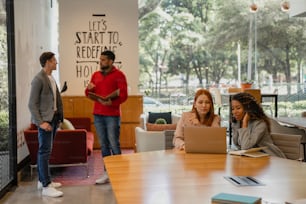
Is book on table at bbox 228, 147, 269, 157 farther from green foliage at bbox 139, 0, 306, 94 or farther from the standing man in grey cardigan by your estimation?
green foliage at bbox 139, 0, 306, 94

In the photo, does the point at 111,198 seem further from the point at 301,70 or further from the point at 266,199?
the point at 301,70

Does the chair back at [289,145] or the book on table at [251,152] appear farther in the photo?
the chair back at [289,145]

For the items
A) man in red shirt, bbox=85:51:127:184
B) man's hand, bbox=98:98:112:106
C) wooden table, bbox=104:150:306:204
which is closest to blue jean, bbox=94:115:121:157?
man in red shirt, bbox=85:51:127:184

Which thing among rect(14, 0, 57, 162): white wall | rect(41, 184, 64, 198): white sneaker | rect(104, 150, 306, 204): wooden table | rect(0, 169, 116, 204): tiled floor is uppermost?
rect(14, 0, 57, 162): white wall

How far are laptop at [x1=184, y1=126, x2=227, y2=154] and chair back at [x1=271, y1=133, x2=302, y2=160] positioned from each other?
2.11ft

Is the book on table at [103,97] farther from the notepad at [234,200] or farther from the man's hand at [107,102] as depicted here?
the notepad at [234,200]

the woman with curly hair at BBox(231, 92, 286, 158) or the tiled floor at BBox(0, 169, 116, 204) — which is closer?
the woman with curly hair at BBox(231, 92, 286, 158)

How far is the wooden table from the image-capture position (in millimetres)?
2189

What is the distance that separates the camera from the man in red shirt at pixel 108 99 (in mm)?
5004

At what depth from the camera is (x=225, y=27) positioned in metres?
9.67

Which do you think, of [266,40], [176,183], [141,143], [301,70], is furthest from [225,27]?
[176,183]

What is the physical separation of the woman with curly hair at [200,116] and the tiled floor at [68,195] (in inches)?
48.0

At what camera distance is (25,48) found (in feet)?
18.8

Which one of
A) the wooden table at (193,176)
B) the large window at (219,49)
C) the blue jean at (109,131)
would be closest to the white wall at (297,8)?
the large window at (219,49)
